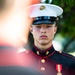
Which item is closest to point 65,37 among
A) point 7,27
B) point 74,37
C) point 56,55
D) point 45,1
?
point 74,37

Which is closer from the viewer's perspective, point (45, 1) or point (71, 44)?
point (45, 1)

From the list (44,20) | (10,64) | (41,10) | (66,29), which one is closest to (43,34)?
(44,20)

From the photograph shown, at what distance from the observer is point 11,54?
66 cm

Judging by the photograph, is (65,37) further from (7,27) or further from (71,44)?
(7,27)

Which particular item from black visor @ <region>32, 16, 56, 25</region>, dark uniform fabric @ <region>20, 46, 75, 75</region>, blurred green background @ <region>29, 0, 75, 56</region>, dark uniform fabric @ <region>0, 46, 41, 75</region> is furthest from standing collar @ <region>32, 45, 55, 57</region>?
dark uniform fabric @ <region>0, 46, 41, 75</region>

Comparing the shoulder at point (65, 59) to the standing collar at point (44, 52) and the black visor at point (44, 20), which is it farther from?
the black visor at point (44, 20)

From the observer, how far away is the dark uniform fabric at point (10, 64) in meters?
0.64

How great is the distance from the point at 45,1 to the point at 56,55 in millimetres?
478

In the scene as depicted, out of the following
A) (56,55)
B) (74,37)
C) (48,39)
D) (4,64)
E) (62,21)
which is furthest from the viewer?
(74,37)

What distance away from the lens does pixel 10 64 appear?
0.66 m

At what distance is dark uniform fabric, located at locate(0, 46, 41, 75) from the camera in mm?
644

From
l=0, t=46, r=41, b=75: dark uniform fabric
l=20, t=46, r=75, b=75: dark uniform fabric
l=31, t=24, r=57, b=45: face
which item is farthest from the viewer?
l=20, t=46, r=75, b=75: dark uniform fabric

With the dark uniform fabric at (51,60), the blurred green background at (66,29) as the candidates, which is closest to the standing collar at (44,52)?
the dark uniform fabric at (51,60)

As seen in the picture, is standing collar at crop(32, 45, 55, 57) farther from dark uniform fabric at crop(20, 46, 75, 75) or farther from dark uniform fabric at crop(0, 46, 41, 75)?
dark uniform fabric at crop(0, 46, 41, 75)
